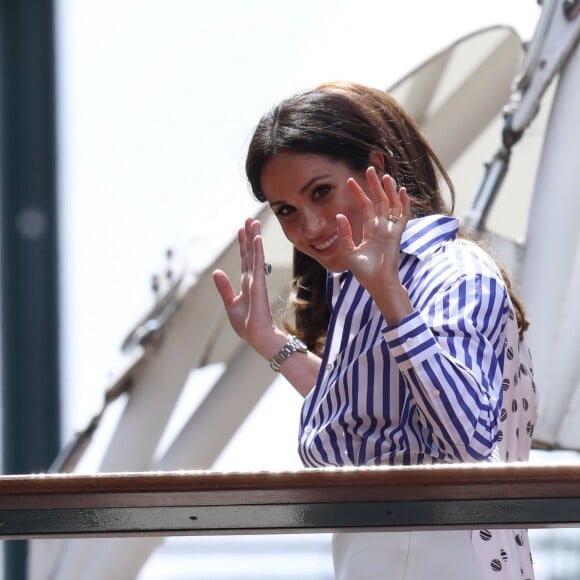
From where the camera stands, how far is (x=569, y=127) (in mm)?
4324

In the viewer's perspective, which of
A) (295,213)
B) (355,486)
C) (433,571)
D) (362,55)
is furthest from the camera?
(362,55)

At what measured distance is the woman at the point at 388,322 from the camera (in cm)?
159

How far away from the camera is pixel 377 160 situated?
2.00 metres

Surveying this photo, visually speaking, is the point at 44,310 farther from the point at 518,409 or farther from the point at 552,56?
the point at 518,409

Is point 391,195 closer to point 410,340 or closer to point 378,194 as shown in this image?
point 378,194

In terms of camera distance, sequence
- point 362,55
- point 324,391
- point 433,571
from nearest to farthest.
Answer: point 433,571
point 324,391
point 362,55

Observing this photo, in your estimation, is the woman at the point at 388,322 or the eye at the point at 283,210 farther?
the eye at the point at 283,210

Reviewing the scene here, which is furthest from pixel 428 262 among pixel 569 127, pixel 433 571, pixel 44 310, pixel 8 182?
pixel 8 182

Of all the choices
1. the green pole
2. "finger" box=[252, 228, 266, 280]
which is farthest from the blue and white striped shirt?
the green pole

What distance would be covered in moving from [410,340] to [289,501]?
0.25 metres

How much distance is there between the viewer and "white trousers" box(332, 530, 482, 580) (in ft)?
5.20

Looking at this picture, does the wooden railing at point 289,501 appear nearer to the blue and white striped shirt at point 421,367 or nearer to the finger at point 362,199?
the blue and white striped shirt at point 421,367

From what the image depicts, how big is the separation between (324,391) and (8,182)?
3745 millimetres

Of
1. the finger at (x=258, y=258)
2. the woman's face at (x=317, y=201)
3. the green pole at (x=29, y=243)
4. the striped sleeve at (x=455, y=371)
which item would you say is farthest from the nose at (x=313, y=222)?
the green pole at (x=29, y=243)
